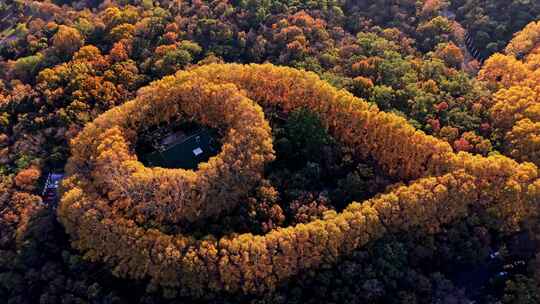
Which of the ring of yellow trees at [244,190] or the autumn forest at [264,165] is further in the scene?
the autumn forest at [264,165]

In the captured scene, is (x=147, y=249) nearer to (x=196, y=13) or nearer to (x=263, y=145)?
(x=263, y=145)

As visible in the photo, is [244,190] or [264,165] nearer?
[244,190]

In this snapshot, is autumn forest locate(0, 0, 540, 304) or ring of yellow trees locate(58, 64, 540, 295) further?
autumn forest locate(0, 0, 540, 304)

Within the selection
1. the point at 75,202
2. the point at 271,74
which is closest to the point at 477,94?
the point at 271,74
